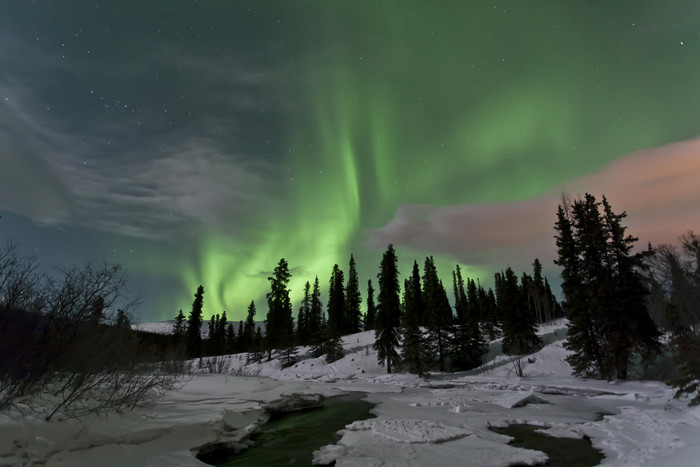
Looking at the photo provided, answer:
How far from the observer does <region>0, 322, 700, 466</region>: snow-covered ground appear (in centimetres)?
958

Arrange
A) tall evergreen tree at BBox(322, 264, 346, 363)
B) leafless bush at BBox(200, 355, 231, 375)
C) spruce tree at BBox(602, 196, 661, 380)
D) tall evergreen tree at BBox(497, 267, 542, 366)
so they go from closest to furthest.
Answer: spruce tree at BBox(602, 196, 661, 380) → tall evergreen tree at BBox(497, 267, 542, 366) → leafless bush at BBox(200, 355, 231, 375) → tall evergreen tree at BBox(322, 264, 346, 363)

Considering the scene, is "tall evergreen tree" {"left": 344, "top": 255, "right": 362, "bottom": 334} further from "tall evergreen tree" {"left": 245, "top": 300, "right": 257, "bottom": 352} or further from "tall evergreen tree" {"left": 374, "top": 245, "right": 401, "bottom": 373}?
"tall evergreen tree" {"left": 374, "top": 245, "right": 401, "bottom": 373}

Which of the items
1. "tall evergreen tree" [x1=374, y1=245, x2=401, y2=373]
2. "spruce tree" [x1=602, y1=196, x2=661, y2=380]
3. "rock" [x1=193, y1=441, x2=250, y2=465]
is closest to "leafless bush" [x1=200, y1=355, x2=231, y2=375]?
"tall evergreen tree" [x1=374, y1=245, x2=401, y2=373]

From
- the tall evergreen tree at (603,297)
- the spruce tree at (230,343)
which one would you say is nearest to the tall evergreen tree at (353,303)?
the spruce tree at (230,343)


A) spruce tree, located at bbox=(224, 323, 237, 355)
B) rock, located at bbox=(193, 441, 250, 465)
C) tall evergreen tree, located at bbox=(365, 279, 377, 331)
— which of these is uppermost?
tall evergreen tree, located at bbox=(365, 279, 377, 331)

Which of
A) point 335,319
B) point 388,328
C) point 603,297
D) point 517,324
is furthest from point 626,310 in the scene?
point 335,319

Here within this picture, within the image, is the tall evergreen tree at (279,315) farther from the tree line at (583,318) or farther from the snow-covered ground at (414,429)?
the snow-covered ground at (414,429)

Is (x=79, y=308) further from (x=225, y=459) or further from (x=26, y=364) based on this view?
(x=225, y=459)

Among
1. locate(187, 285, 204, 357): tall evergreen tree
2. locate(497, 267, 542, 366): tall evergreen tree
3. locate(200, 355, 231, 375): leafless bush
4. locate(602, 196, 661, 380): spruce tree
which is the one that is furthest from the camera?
locate(187, 285, 204, 357): tall evergreen tree

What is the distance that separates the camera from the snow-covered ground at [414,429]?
958 centimetres

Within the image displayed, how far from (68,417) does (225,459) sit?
541 cm

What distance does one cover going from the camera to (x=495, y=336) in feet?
215

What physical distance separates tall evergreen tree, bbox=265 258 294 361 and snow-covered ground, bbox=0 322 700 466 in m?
37.2

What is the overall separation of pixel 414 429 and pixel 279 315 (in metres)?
57.2
